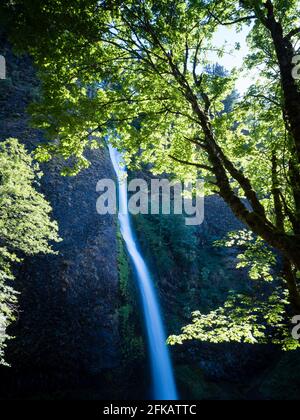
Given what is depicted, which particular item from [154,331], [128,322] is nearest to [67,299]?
[128,322]

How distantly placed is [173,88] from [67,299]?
1114cm

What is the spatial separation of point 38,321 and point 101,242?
5.20 meters

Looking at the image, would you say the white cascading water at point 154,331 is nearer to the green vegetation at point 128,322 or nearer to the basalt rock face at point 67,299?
the green vegetation at point 128,322

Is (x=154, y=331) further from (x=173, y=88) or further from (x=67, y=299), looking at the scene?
(x=173, y=88)

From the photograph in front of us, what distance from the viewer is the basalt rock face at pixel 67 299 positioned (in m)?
13.7

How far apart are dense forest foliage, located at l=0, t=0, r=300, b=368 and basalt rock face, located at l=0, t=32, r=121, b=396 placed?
27.1ft

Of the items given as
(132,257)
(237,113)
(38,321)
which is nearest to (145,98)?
(237,113)

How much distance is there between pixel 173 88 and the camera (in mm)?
7070

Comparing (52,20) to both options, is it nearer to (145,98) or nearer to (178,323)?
(145,98)

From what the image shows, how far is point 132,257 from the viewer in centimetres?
1964

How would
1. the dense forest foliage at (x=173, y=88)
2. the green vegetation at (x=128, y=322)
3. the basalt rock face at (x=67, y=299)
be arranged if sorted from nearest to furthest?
the dense forest foliage at (x=173, y=88) → the basalt rock face at (x=67, y=299) → the green vegetation at (x=128, y=322)

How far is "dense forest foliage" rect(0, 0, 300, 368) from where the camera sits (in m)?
5.65

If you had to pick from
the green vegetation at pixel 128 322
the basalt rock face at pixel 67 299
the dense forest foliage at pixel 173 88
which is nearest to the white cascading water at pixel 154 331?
the green vegetation at pixel 128 322

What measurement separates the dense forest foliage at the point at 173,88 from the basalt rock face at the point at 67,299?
8.25 metres
